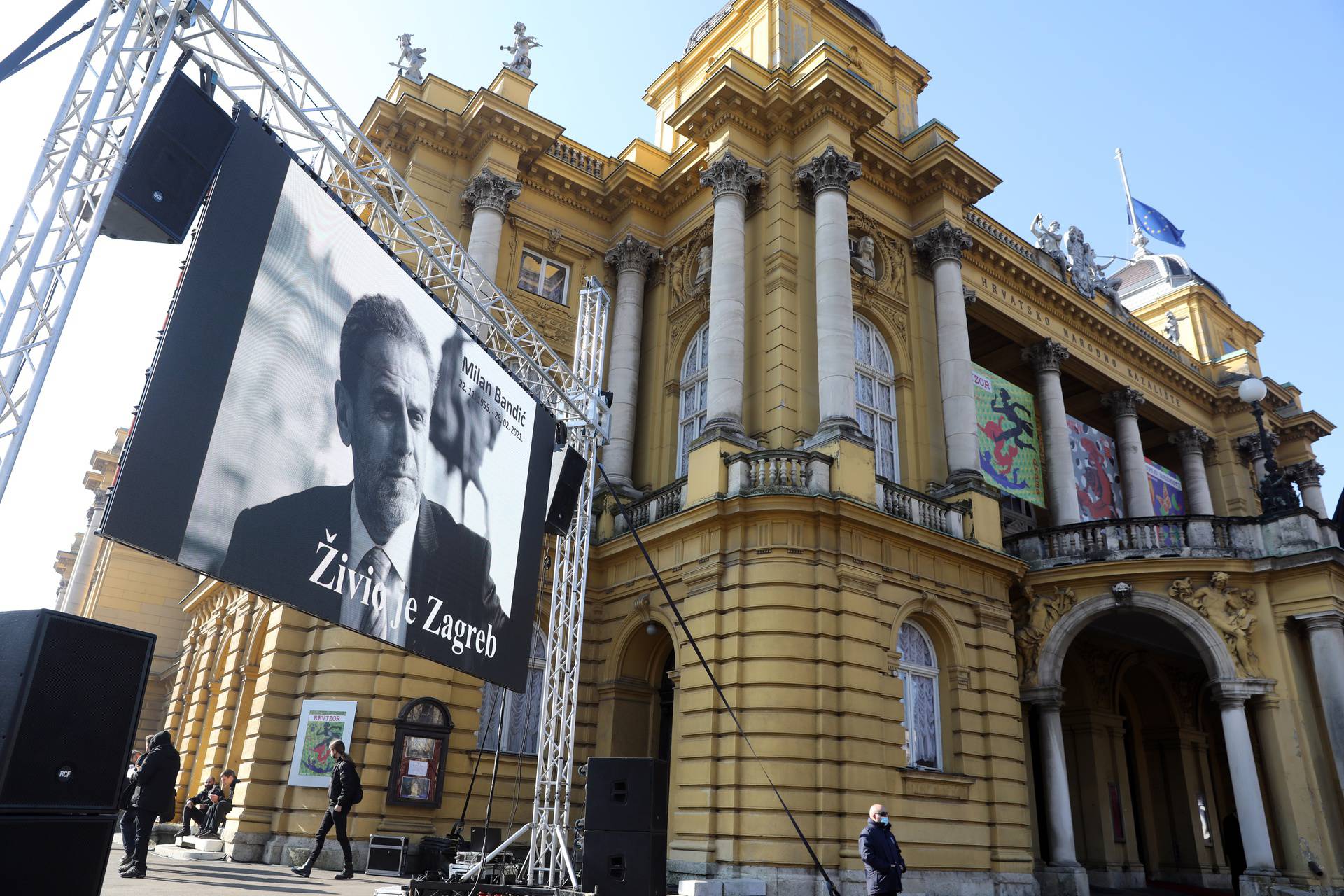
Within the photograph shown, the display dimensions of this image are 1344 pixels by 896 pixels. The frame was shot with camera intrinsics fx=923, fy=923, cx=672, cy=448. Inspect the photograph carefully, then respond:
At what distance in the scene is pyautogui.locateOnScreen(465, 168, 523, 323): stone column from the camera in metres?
20.5

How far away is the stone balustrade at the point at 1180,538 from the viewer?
18875 millimetres

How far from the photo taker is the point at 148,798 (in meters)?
11.6

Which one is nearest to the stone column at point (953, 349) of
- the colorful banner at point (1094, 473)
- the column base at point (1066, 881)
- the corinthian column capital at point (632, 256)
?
the colorful banner at point (1094, 473)

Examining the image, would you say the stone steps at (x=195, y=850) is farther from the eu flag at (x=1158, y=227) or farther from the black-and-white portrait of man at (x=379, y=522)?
the eu flag at (x=1158, y=227)

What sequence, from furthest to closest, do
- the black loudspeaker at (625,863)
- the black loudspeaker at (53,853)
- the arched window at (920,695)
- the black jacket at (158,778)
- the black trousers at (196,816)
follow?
the black trousers at (196,816)
the arched window at (920,695)
the black jacket at (158,778)
the black loudspeaker at (625,863)
the black loudspeaker at (53,853)

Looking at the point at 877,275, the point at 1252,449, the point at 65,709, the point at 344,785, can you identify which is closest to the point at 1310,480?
the point at 1252,449

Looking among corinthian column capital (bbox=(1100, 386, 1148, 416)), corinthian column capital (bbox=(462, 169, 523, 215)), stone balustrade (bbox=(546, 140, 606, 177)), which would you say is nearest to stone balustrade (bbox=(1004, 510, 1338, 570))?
corinthian column capital (bbox=(1100, 386, 1148, 416))

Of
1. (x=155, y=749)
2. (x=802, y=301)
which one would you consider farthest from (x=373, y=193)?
(x=802, y=301)

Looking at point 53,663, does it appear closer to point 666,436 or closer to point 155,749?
point 155,749

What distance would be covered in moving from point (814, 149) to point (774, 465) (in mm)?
7846

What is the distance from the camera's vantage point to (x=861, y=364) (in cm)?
2109

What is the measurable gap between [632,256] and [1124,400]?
1656 cm

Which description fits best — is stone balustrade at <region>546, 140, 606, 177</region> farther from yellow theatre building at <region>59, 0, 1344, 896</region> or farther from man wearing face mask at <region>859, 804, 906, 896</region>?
man wearing face mask at <region>859, 804, 906, 896</region>

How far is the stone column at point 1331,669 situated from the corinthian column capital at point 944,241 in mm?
10799
